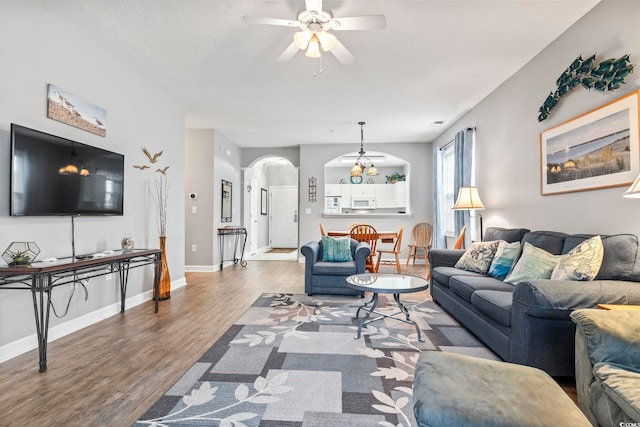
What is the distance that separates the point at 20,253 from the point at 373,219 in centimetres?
608

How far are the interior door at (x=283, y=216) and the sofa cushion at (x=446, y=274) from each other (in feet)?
24.0

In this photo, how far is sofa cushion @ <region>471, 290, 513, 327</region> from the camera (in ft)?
7.07

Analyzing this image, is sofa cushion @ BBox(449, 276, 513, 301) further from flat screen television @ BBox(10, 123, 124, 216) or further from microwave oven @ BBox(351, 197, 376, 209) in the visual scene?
microwave oven @ BBox(351, 197, 376, 209)

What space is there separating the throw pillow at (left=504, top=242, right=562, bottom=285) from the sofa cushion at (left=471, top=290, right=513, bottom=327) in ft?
0.95

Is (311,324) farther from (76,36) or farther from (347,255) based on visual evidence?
(76,36)

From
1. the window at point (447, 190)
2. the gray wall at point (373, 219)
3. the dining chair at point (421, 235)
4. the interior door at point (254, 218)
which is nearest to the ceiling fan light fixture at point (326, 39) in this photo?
the window at point (447, 190)

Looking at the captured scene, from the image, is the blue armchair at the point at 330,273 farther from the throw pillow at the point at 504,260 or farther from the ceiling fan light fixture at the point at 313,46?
the ceiling fan light fixture at the point at 313,46

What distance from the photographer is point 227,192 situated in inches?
271

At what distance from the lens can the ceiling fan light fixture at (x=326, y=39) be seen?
93.8 inches

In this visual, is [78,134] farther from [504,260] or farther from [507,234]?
[507,234]

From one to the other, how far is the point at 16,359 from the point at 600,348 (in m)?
3.57

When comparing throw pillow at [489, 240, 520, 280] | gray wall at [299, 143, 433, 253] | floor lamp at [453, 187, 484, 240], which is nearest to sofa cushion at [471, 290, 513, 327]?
throw pillow at [489, 240, 520, 280]

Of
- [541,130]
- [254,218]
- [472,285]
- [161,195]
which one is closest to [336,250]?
[472,285]

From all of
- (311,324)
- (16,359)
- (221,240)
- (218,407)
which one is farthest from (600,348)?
(221,240)
